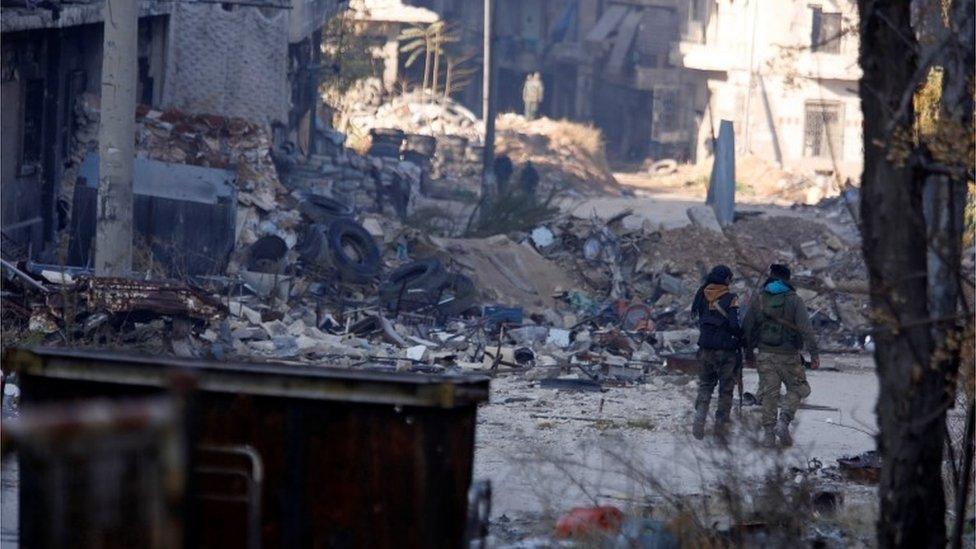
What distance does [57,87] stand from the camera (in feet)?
56.3

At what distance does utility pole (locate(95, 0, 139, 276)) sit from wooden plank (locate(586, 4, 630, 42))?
38201 mm

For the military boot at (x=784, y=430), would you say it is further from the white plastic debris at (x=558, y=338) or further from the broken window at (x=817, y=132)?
the broken window at (x=817, y=132)

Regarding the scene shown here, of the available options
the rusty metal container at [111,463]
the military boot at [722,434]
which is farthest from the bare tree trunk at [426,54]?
the rusty metal container at [111,463]

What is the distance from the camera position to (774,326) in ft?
35.0

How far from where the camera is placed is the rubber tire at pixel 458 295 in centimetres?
1717

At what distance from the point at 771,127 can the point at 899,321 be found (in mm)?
39281

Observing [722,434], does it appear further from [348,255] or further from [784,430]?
[348,255]

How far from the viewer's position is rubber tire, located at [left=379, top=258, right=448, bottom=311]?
16.9 meters

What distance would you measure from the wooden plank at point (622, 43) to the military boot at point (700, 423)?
40319 mm

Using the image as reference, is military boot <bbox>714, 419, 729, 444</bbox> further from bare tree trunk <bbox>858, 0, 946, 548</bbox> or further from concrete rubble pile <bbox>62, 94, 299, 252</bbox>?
concrete rubble pile <bbox>62, 94, 299, 252</bbox>

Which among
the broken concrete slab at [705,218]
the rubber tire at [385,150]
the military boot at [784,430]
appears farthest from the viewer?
the rubber tire at [385,150]

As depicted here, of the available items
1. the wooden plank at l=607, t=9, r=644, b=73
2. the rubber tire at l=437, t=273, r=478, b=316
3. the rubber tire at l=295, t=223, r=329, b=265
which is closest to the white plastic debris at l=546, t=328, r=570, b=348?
the rubber tire at l=437, t=273, r=478, b=316

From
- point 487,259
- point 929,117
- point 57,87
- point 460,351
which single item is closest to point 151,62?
point 57,87

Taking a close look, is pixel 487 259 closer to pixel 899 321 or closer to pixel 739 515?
pixel 739 515
